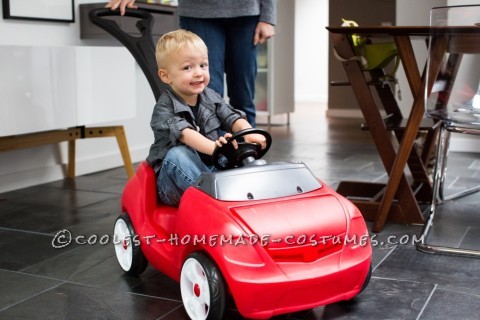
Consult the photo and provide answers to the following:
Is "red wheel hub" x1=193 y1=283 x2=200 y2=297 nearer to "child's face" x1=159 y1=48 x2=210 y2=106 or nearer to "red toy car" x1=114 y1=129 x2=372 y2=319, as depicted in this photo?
"red toy car" x1=114 y1=129 x2=372 y2=319

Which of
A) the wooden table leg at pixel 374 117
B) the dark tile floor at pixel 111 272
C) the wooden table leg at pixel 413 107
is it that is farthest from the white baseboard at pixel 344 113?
the wooden table leg at pixel 413 107

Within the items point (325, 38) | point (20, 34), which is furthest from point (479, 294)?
point (325, 38)

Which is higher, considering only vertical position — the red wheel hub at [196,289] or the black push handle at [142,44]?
the black push handle at [142,44]

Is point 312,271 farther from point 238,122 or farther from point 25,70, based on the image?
point 25,70

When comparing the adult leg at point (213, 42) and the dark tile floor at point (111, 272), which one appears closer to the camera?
the dark tile floor at point (111, 272)

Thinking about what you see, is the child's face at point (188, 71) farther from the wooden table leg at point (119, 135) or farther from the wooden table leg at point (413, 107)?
the wooden table leg at point (119, 135)

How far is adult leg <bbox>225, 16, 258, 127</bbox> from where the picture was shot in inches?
102

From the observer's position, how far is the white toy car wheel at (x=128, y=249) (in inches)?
78.1

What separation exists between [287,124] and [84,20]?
3230 millimetres

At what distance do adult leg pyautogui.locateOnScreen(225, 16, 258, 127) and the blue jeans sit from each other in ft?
2.36

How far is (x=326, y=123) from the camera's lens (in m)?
6.91

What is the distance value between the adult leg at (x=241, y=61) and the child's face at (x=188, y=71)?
63 cm

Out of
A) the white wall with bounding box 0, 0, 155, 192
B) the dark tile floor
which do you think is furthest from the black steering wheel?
the white wall with bounding box 0, 0, 155, 192

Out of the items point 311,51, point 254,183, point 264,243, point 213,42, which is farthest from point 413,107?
point 311,51
